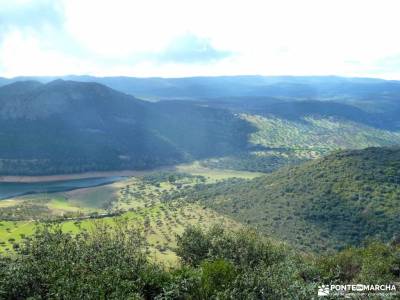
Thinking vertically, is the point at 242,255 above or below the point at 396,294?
below

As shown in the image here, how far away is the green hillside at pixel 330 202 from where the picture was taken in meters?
142

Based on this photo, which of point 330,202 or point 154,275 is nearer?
point 154,275

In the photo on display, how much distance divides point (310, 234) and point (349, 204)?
69.4 feet

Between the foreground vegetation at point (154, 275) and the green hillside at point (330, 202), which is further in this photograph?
the green hillside at point (330, 202)

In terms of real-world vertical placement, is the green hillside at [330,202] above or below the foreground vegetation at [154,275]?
below

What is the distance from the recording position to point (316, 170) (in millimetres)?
186750

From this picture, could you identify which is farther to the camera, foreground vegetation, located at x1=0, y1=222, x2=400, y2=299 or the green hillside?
the green hillside

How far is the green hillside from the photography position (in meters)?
142

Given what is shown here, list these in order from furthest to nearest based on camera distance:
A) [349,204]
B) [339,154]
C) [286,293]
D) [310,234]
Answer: [339,154]
[349,204]
[310,234]
[286,293]

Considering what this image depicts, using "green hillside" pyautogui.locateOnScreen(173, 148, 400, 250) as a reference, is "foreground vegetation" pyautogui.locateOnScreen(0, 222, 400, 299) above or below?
above

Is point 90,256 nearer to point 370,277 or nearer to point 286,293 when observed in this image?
point 286,293

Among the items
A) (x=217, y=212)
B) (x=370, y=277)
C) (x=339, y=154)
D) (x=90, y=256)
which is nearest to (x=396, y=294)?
(x=370, y=277)

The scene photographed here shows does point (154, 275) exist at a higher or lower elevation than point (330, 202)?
higher

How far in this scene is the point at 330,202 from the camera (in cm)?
15988
